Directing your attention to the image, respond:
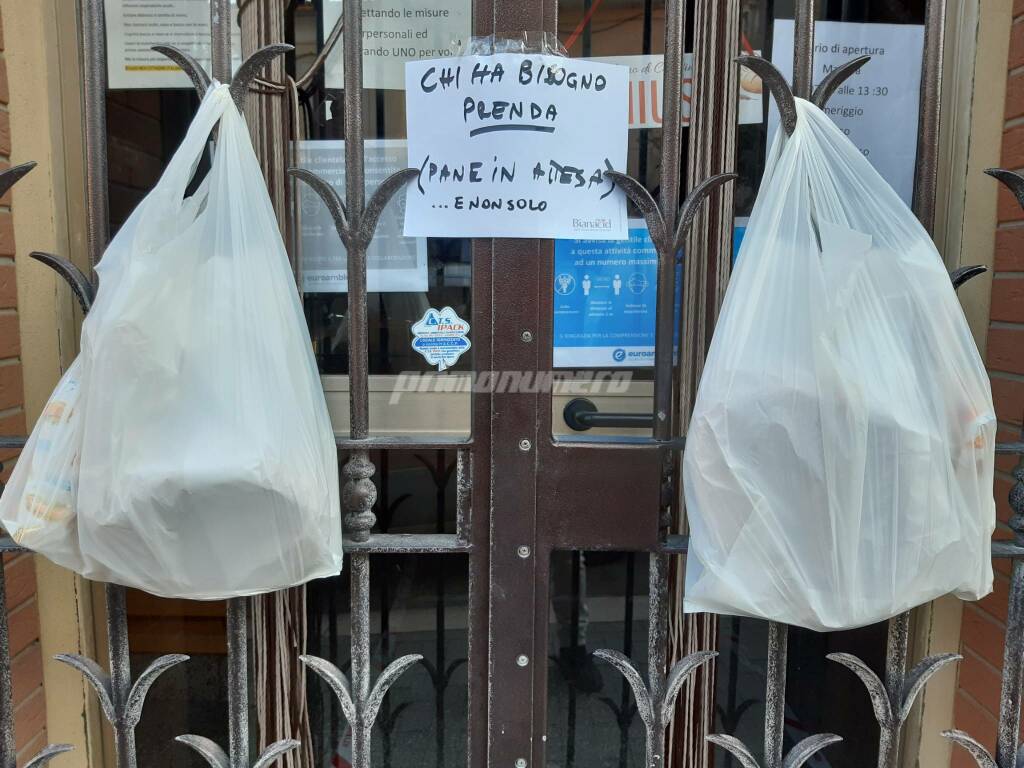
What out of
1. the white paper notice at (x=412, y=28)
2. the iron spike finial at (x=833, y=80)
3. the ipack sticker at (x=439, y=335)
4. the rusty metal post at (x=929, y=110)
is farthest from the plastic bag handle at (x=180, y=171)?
the rusty metal post at (x=929, y=110)

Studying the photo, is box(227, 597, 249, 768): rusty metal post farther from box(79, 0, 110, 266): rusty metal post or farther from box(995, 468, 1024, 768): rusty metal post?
box(995, 468, 1024, 768): rusty metal post

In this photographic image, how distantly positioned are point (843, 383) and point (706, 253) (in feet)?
1.81

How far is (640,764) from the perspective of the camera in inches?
70.9

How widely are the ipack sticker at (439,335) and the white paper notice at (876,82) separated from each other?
34.5 inches

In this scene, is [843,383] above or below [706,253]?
below

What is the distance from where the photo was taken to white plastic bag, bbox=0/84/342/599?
0.89 metres

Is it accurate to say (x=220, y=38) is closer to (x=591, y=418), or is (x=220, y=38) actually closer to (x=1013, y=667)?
(x=591, y=418)

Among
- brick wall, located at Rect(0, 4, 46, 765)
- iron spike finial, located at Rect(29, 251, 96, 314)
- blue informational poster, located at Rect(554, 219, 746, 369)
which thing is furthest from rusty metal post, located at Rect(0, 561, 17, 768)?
blue informational poster, located at Rect(554, 219, 746, 369)

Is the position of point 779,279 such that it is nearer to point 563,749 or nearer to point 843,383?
point 843,383

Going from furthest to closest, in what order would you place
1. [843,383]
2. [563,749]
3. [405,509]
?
[563,749]
[405,509]
[843,383]

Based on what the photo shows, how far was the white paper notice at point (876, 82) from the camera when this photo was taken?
1.36 metres

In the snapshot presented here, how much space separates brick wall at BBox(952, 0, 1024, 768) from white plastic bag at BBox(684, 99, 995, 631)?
41 cm

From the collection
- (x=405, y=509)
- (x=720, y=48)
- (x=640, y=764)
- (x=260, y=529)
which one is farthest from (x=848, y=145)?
(x=640, y=764)

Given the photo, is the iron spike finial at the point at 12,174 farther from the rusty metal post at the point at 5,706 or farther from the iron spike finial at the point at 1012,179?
the iron spike finial at the point at 1012,179
